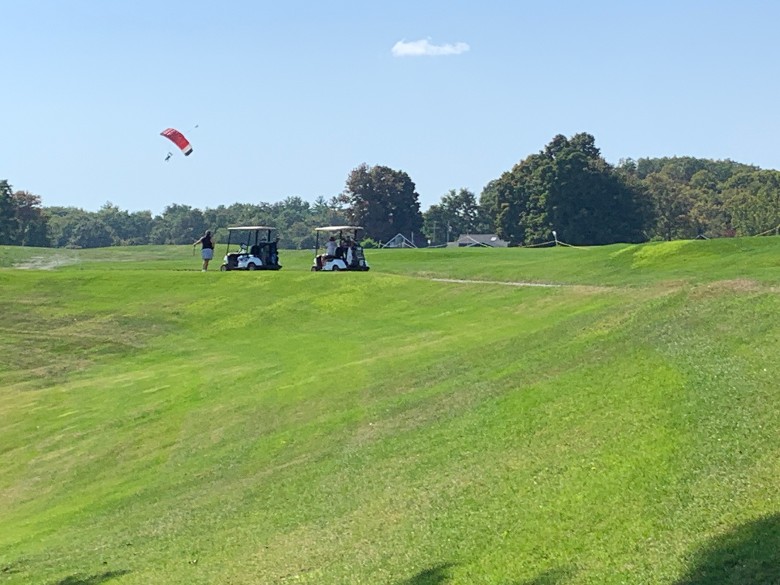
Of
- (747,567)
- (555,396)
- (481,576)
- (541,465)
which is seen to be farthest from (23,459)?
(747,567)

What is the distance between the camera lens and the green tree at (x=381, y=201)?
11912cm

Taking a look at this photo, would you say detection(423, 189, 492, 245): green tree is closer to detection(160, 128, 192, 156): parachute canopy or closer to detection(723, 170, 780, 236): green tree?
detection(723, 170, 780, 236): green tree

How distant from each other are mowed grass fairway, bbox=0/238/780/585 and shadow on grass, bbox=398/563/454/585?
3cm

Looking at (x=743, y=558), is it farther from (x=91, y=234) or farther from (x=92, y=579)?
(x=91, y=234)

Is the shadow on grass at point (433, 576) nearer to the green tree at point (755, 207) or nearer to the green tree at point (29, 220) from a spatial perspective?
the green tree at point (755, 207)

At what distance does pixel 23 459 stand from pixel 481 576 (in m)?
16.2

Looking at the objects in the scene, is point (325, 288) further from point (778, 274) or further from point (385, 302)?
point (778, 274)

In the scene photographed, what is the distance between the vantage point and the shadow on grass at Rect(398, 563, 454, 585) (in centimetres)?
1052

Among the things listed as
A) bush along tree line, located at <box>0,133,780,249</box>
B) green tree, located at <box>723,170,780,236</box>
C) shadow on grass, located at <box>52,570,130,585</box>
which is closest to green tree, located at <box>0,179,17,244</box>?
bush along tree line, located at <box>0,133,780,249</box>

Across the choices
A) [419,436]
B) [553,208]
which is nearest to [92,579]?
[419,436]

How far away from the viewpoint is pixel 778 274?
84.0 feet

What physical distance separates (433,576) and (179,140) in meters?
31.4

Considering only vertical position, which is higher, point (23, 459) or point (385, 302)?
point (385, 302)

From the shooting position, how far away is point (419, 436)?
17047 millimetres
